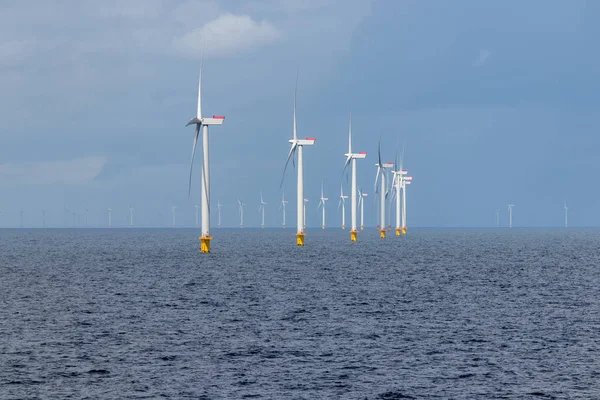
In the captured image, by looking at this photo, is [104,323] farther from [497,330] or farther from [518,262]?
[518,262]

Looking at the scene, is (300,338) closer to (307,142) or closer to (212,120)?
(212,120)

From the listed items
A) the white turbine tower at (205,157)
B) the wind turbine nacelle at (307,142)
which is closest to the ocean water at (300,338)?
the white turbine tower at (205,157)

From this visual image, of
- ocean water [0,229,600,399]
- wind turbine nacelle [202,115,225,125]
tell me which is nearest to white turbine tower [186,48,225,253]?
wind turbine nacelle [202,115,225,125]

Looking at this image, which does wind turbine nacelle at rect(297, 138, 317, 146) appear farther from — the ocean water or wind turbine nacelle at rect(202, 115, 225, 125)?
the ocean water

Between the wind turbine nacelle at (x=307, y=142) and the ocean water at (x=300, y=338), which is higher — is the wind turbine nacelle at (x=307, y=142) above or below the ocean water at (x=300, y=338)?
above

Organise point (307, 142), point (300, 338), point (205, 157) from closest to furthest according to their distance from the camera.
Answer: point (300, 338)
point (205, 157)
point (307, 142)

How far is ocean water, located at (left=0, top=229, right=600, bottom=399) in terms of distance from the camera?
36969mm

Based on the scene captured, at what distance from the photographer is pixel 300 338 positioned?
49.7 meters

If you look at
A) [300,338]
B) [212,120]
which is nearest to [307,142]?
[212,120]

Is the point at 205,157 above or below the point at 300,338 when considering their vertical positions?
above

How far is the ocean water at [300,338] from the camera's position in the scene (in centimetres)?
3697

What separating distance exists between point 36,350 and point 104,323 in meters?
11.3

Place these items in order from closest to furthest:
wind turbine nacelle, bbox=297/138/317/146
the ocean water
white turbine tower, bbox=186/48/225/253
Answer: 1. the ocean water
2. white turbine tower, bbox=186/48/225/253
3. wind turbine nacelle, bbox=297/138/317/146

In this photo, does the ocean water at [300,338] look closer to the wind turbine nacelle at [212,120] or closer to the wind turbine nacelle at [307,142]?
the wind turbine nacelle at [212,120]
